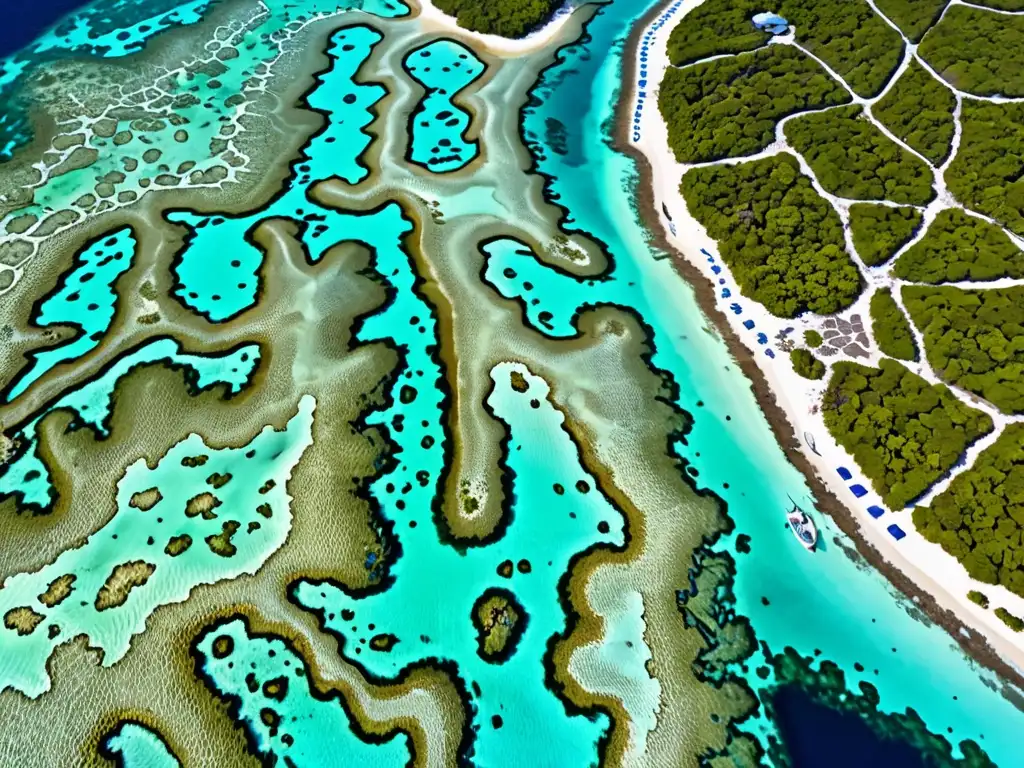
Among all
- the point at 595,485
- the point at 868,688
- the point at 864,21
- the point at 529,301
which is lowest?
the point at 868,688

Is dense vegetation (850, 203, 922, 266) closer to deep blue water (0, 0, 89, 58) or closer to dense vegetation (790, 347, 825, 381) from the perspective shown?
dense vegetation (790, 347, 825, 381)

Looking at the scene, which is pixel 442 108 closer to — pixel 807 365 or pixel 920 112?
pixel 807 365

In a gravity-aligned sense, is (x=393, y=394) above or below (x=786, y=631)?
above

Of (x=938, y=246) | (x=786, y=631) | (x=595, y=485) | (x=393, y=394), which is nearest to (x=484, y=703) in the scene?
(x=595, y=485)

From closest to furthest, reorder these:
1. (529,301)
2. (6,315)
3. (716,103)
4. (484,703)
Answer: (484,703) < (6,315) < (529,301) < (716,103)

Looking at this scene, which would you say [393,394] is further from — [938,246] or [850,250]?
[938,246]

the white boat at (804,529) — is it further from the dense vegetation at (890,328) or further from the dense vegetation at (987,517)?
the dense vegetation at (890,328)
